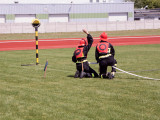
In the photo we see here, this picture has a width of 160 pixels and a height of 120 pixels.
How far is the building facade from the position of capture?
66812 mm

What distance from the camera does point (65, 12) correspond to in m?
70.4

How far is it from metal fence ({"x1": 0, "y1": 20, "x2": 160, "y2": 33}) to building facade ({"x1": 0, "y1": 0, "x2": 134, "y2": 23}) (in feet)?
65.2

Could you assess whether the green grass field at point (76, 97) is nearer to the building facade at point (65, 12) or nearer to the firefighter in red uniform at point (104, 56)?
the firefighter in red uniform at point (104, 56)

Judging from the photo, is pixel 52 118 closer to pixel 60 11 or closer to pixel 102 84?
pixel 102 84

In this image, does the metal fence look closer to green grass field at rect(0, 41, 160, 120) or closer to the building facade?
the building facade

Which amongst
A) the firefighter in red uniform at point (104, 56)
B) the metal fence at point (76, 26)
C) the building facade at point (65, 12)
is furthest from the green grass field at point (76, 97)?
the building facade at point (65, 12)

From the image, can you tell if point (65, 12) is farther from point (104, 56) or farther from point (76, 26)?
point (104, 56)

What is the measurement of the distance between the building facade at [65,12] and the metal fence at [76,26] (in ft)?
65.2

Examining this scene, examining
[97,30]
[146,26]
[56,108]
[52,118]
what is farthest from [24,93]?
[146,26]

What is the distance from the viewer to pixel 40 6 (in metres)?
68.0

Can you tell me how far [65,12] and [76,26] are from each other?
69.4 feet

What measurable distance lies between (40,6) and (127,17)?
20638 millimetres

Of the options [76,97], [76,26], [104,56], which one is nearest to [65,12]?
[76,26]

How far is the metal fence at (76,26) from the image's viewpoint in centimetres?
4669
